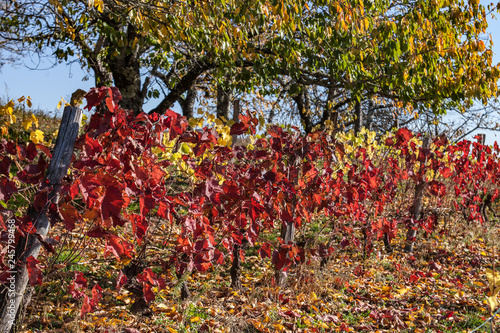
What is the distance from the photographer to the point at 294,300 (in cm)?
313

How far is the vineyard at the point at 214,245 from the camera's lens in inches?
74.3

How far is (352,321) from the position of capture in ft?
9.55

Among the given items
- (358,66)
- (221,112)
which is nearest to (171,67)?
(221,112)

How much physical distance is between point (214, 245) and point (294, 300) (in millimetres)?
976

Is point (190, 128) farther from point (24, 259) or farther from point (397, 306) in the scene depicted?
point (397, 306)

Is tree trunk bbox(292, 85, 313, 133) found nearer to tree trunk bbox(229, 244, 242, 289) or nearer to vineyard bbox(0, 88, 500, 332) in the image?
vineyard bbox(0, 88, 500, 332)

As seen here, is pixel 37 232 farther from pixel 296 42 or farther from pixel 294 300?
pixel 296 42

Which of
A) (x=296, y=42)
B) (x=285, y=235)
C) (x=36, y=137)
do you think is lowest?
(x=285, y=235)

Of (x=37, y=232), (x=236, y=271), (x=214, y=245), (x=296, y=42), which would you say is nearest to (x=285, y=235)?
(x=236, y=271)

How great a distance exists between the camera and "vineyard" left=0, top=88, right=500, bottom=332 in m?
1.89

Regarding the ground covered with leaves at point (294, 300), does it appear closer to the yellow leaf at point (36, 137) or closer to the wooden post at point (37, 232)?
the wooden post at point (37, 232)

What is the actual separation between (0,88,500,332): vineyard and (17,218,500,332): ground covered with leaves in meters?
0.01

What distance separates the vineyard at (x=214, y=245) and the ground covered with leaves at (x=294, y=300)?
13mm

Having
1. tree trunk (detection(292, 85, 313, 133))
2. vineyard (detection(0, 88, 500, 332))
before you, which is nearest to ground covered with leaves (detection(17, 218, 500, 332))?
vineyard (detection(0, 88, 500, 332))
